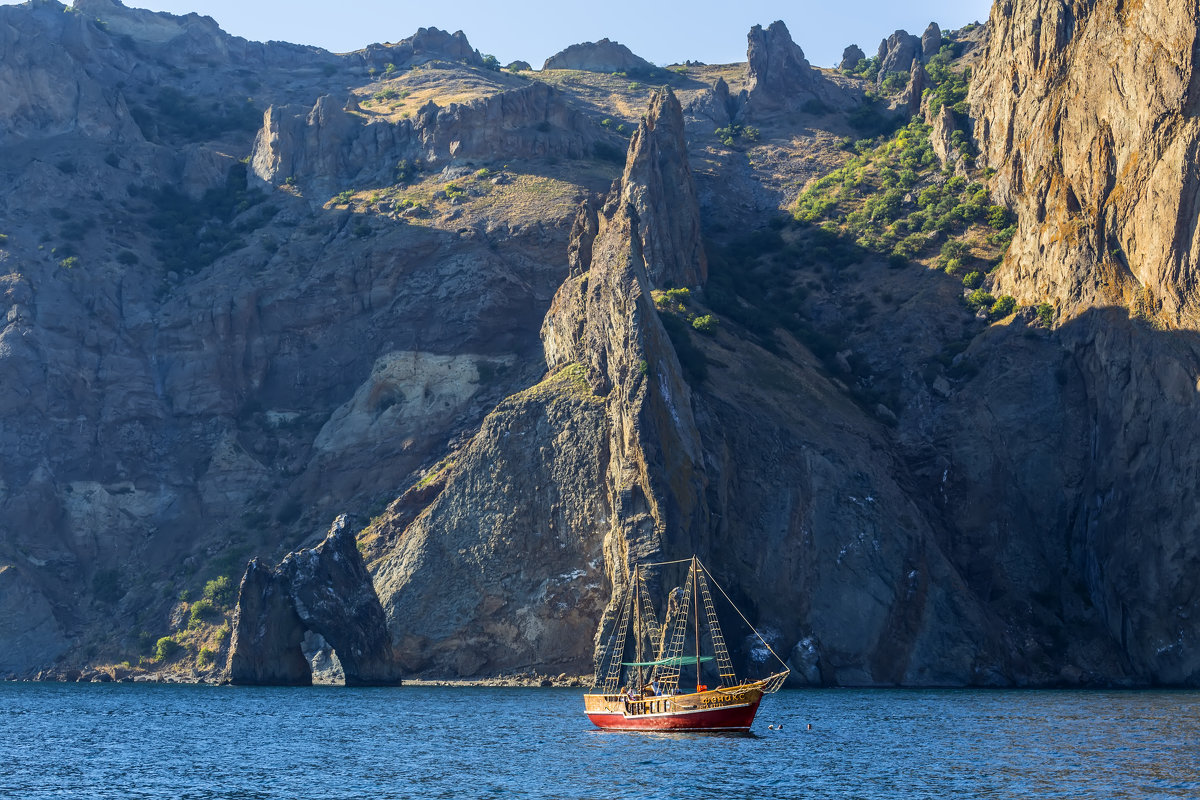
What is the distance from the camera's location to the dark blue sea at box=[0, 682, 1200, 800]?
42.6 meters

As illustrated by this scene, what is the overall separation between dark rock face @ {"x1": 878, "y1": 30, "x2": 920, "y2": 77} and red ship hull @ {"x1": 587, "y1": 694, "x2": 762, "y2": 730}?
115672 mm

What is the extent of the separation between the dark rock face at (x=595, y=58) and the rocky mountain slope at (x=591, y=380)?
57571 millimetres

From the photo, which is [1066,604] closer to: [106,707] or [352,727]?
[352,727]

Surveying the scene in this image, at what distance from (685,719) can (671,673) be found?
953 centimetres

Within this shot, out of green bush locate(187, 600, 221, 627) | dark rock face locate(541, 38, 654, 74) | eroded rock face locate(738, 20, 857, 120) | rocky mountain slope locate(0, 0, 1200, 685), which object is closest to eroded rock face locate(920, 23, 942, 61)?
eroded rock face locate(738, 20, 857, 120)

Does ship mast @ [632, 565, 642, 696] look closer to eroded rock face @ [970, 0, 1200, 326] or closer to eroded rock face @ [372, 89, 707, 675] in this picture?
eroded rock face @ [372, 89, 707, 675]

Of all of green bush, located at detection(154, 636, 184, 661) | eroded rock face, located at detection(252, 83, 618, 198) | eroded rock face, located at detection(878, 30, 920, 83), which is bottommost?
green bush, located at detection(154, 636, 184, 661)

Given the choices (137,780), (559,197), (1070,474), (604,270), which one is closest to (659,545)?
(604,270)

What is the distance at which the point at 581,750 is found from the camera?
5222cm

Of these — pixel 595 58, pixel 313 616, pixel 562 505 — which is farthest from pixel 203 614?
pixel 595 58

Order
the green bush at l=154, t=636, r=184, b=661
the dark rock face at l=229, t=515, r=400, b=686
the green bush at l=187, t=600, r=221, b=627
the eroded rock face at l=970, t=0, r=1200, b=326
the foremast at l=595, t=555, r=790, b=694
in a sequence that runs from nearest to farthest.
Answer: the foremast at l=595, t=555, r=790, b=694
the dark rock face at l=229, t=515, r=400, b=686
the eroded rock face at l=970, t=0, r=1200, b=326
the green bush at l=154, t=636, r=184, b=661
the green bush at l=187, t=600, r=221, b=627

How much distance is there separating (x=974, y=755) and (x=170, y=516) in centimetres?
6940

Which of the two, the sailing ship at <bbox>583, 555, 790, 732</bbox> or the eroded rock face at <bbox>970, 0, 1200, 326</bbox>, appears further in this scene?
the eroded rock face at <bbox>970, 0, 1200, 326</bbox>

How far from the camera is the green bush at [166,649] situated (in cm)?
8925
